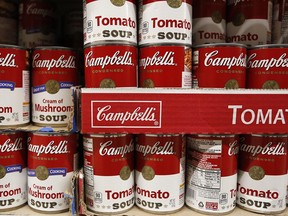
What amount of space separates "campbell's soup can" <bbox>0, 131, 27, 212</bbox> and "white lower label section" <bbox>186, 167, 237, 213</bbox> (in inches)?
23.7

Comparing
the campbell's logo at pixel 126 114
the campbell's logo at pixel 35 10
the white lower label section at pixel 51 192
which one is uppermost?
the campbell's logo at pixel 35 10

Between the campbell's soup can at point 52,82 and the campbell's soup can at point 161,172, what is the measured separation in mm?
305

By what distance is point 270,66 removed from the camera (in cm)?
90

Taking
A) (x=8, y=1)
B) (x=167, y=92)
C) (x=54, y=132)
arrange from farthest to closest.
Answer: (x=8, y=1) → (x=54, y=132) → (x=167, y=92)

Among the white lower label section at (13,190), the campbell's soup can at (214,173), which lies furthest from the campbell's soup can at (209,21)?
the white lower label section at (13,190)

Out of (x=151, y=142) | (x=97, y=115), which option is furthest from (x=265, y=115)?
(x=97, y=115)

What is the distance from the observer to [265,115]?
831mm

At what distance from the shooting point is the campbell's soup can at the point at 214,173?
0.91 metres

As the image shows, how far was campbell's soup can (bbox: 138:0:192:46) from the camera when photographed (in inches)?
34.9

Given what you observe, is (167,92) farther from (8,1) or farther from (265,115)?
(8,1)

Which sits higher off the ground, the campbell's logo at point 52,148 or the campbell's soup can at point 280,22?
the campbell's soup can at point 280,22

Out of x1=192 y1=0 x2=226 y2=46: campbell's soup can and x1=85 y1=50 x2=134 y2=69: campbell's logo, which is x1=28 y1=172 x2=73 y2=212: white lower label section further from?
x1=192 y1=0 x2=226 y2=46: campbell's soup can

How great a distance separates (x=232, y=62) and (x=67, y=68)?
1.86 ft

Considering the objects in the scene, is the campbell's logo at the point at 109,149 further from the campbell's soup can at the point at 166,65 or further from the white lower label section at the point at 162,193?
the campbell's soup can at the point at 166,65
